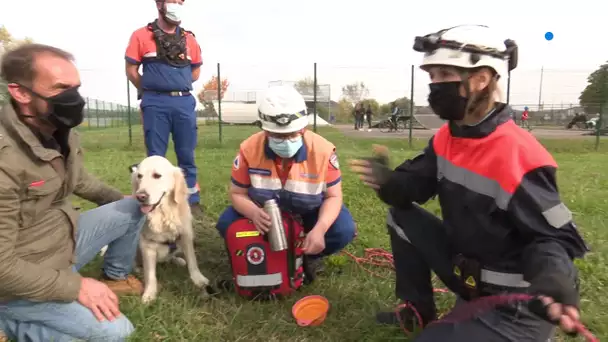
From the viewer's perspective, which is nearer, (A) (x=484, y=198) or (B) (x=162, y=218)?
(A) (x=484, y=198)

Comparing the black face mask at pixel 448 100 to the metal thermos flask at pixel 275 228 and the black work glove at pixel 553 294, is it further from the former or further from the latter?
the metal thermos flask at pixel 275 228

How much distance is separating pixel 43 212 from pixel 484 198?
2235mm

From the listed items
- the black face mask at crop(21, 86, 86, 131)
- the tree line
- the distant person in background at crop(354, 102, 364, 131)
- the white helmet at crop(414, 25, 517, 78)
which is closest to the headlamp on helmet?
the white helmet at crop(414, 25, 517, 78)

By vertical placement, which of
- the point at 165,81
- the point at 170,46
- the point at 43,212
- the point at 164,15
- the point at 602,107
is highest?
the point at 164,15

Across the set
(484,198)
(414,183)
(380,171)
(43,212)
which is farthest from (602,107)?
(43,212)

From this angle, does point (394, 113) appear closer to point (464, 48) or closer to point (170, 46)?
point (170, 46)

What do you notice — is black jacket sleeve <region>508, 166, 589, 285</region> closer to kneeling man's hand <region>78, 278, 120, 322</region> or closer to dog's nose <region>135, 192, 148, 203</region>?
kneeling man's hand <region>78, 278, 120, 322</region>

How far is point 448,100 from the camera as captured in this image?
7.42ft

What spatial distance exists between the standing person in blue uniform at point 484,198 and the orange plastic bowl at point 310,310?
77 cm

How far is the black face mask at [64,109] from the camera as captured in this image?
7.79ft

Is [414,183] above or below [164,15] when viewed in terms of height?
below

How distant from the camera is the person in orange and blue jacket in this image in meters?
3.19

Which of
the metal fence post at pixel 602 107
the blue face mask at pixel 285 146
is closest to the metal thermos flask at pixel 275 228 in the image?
the blue face mask at pixel 285 146

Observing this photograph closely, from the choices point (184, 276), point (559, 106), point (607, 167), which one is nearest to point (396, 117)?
point (559, 106)
